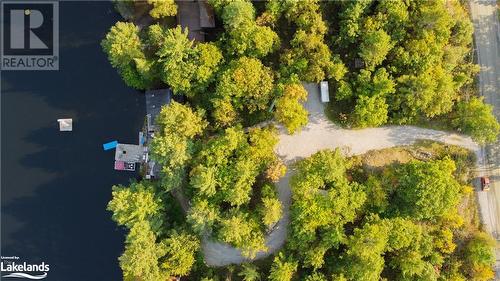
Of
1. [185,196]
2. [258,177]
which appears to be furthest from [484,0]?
[185,196]

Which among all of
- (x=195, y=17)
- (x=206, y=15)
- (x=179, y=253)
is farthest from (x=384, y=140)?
(x=179, y=253)

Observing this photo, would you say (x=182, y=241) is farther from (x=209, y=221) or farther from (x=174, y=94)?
(x=174, y=94)

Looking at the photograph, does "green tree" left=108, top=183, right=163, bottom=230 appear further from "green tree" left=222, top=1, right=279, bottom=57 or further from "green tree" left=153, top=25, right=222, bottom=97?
"green tree" left=222, top=1, right=279, bottom=57

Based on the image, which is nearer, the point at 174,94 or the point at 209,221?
the point at 209,221

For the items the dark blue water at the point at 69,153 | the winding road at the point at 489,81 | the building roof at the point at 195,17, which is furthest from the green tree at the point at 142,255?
the winding road at the point at 489,81

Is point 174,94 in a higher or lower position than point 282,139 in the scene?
higher

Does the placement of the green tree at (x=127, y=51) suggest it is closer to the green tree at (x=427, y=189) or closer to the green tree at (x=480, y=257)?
the green tree at (x=427, y=189)

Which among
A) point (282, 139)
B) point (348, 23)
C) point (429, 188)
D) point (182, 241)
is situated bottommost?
point (182, 241)
